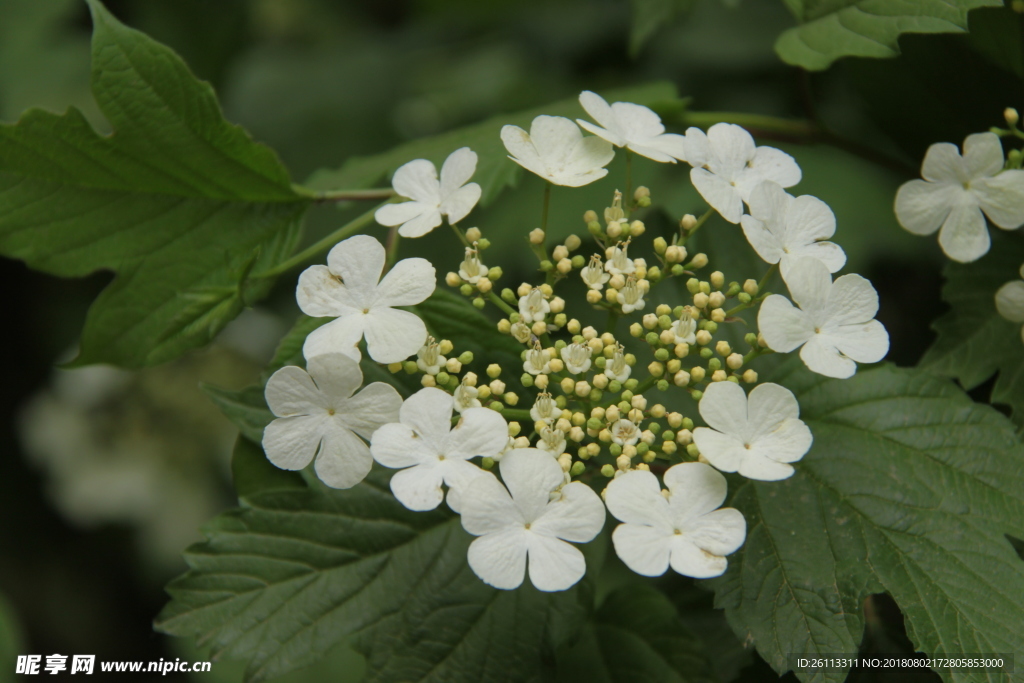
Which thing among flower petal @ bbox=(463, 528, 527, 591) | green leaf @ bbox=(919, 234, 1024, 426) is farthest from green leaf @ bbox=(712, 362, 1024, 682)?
flower petal @ bbox=(463, 528, 527, 591)

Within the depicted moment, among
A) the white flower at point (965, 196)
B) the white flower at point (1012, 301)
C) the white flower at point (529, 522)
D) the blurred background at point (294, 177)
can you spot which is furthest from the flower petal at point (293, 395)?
the blurred background at point (294, 177)

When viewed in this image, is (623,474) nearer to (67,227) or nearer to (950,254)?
(950,254)

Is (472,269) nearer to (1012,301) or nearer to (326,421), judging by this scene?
(326,421)

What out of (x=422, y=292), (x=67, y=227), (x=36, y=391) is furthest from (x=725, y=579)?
(x=36, y=391)

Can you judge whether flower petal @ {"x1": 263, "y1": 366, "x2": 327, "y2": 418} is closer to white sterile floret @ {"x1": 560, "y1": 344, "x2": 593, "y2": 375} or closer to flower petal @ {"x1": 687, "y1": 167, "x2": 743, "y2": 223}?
white sterile floret @ {"x1": 560, "y1": 344, "x2": 593, "y2": 375}

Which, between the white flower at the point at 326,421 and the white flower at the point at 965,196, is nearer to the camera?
the white flower at the point at 326,421

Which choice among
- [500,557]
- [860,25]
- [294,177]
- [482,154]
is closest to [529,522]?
[500,557]

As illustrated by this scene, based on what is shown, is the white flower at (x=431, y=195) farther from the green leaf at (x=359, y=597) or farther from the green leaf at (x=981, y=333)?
the green leaf at (x=981, y=333)
